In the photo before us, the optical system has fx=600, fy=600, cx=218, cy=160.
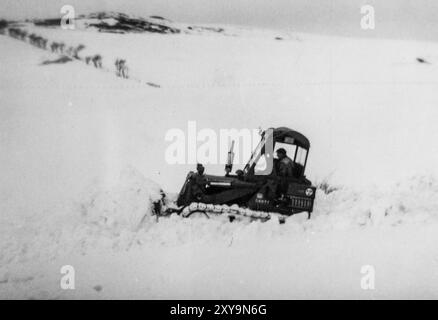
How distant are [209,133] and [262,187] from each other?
0.90 metres

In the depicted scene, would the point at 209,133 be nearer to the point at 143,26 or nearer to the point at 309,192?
the point at 309,192

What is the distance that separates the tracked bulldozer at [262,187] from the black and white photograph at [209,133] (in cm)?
2

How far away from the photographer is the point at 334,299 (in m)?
6.55

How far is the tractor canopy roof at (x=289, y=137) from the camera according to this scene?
7.13 m

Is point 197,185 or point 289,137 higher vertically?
point 289,137

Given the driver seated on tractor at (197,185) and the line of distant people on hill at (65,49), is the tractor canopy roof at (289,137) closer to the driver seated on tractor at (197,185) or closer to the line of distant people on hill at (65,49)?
the driver seated on tractor at (197,185)

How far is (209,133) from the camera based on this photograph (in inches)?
279

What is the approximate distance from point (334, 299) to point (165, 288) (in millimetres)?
1859

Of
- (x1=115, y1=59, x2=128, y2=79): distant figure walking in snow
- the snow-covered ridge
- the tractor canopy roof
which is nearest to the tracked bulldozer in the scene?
the tractor canopy roof

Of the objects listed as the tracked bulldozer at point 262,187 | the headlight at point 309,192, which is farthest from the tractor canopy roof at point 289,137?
the headlight at point 309,192

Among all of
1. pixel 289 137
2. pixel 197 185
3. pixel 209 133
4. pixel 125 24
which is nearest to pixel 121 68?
pixel 125 24

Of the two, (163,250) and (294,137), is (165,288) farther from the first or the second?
(294,137)

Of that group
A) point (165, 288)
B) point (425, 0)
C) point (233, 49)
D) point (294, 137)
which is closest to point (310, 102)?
point (294, 137)
